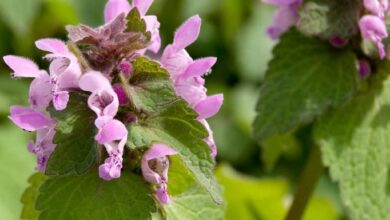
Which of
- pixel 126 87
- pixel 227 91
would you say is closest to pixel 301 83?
pixel 126 87

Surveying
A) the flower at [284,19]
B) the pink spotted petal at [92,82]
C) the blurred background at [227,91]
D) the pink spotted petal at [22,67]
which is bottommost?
the blurred background at [227,91]

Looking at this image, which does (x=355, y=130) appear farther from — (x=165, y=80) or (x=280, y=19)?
(x=165, y=80)

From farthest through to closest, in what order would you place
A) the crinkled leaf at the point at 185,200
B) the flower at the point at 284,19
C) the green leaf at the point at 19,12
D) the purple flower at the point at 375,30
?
the green leaf at the point at 19,12, the flower at the point at 284,19, the purple flower at the point at 375,30, the crinkled leaf at the point at 185,200

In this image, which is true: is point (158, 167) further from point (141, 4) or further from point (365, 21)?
point (365, 21)

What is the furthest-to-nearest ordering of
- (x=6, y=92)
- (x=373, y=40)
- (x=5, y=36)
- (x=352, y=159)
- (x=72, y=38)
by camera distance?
(x=5, y=36) → (x=6, y=92) → (x=352, y=159) → (x=373, y=40) → (x=72, y=38)

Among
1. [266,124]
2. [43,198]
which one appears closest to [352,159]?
[266,124]

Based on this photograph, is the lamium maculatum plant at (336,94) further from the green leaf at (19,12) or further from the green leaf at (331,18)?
the green leaf at (19,12)

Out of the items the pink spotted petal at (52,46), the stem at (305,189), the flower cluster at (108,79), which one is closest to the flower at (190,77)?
the flower cluster at (108,79)
